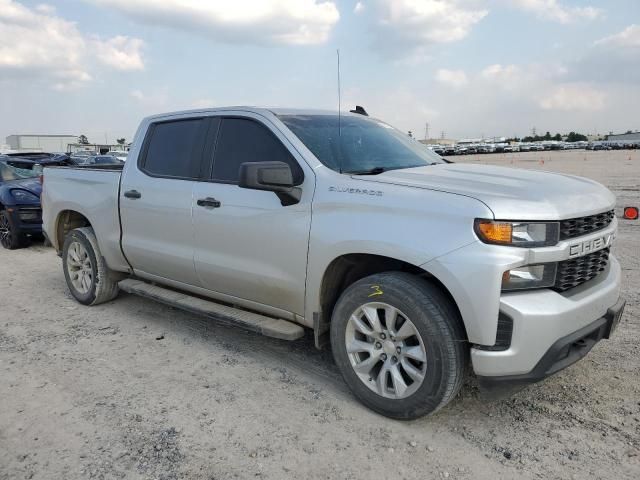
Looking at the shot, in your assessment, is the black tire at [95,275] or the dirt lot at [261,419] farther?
the black tire at [95,275]

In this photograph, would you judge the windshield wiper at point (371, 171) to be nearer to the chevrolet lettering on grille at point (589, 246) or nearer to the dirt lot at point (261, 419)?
the chevrolet lettering on grille at point (589, 246)

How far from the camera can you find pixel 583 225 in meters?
2.95

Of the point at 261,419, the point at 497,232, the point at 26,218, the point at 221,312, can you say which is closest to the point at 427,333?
the point at 497,232

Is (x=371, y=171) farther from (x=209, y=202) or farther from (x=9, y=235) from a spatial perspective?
(x=9, y=235)

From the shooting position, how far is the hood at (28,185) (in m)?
9.24

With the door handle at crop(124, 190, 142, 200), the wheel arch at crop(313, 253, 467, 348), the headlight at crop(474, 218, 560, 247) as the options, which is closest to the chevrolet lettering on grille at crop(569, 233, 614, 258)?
the headlight at crop(474, 218, 560, 247)

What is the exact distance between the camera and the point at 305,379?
375 cm

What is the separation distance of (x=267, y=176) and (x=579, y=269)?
1879 mm

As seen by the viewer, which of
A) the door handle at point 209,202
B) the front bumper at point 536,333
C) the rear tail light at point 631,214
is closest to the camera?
the front bumper at point 536,333

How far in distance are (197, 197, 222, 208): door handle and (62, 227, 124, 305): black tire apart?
6.02 ft

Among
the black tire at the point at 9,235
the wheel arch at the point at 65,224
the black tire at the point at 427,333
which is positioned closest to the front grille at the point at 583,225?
the black tire at the point at 427,333

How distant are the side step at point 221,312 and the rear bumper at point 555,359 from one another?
4.42 feet

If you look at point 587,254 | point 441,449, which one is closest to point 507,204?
point 587,254

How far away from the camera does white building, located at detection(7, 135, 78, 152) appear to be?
7812cm
